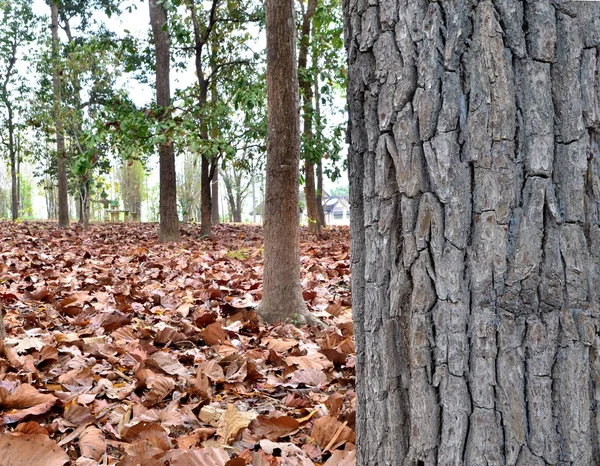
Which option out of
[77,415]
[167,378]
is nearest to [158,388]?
[167,378]

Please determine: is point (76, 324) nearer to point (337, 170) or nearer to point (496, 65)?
point (496, 65)

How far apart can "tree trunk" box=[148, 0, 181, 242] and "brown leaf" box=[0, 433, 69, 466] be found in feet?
27.7

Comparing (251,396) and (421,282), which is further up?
(421,282)

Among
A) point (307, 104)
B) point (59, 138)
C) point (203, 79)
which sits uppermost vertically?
point (203, 79)

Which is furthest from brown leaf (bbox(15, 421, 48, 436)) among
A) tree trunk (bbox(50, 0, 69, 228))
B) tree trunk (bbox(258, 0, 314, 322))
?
tree trunk (bbox(50, 0, 69, 228))

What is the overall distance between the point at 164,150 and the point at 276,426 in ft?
28.4

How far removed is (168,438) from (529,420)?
49.4 inches

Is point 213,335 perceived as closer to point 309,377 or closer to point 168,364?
point 168,364

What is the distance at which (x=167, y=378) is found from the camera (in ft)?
7.90

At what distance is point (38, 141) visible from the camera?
18828 millimetres

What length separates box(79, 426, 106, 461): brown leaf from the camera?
180 centimetres

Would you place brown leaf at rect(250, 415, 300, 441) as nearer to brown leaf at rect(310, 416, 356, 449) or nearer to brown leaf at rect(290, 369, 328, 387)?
brown leaf at rect(310, 416, 356, 449)

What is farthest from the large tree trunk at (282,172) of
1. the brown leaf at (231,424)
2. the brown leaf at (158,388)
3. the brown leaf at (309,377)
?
the brown leaf at (231,424)

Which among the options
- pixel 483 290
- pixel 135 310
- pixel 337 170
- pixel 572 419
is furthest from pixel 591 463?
pixel 337 170
